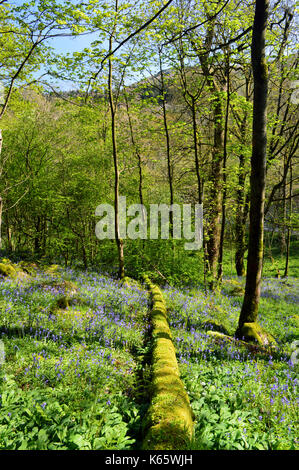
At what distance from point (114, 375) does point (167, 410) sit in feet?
3.99

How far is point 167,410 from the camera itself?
116 inches

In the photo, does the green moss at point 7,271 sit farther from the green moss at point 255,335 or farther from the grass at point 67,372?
the green moss at point 255,335

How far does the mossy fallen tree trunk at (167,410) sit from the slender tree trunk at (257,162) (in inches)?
97.0

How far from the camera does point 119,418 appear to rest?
9.86ft

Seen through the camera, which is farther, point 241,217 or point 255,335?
point 241,217

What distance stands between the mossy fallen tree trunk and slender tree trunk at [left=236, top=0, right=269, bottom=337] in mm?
2463

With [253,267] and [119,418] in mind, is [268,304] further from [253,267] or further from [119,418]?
[119,418]

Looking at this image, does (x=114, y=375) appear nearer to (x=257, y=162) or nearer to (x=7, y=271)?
(x=257, y=162)

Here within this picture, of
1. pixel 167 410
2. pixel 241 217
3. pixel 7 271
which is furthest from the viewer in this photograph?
pixel 241 217

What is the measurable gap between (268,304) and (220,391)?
21.8 feet

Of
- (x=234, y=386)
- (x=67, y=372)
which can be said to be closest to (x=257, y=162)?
(x=234, y=386)

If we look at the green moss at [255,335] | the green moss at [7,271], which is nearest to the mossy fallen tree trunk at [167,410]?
the green moss at [255,335]

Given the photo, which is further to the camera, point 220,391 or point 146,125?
point 146,125

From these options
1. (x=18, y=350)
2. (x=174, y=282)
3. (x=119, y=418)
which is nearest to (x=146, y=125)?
(x=174, y=282)
